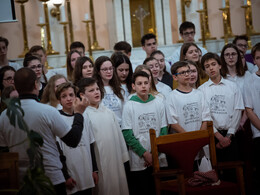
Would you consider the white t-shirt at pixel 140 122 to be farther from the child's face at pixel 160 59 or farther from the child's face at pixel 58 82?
the child's face at pixel 160 59

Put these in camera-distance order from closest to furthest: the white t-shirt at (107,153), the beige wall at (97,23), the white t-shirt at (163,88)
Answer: the white t-shirt at (107,153) → the white t-shirt at (163,88) → the beige wall at (97,23)

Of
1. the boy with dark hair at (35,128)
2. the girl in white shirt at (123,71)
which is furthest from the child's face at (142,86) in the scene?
the boy with dark hair at (35,128)

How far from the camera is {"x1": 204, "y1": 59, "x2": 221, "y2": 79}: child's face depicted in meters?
4.75

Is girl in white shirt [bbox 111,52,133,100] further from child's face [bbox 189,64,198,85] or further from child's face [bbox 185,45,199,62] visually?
child's face [bbox 185,45,199,62]

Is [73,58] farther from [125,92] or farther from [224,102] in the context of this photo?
[224,102]

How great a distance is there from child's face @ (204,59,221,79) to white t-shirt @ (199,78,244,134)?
0.08 metres

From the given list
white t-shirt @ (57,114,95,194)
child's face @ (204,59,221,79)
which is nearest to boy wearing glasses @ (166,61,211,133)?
child's face @ (204,59,221,79)

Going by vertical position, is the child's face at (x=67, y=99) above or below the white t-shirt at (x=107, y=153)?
above

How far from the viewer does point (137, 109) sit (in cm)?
434

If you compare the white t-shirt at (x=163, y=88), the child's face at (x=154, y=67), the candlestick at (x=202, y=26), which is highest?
the candlestick at (x=202, y=26)

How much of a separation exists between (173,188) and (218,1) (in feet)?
17.4

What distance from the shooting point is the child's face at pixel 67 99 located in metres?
3.75

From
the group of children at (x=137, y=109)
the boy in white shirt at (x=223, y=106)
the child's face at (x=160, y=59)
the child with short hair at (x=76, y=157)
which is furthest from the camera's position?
the child's face at (x=160, y=59)

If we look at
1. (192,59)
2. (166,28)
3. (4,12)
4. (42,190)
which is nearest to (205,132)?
(192,59)
